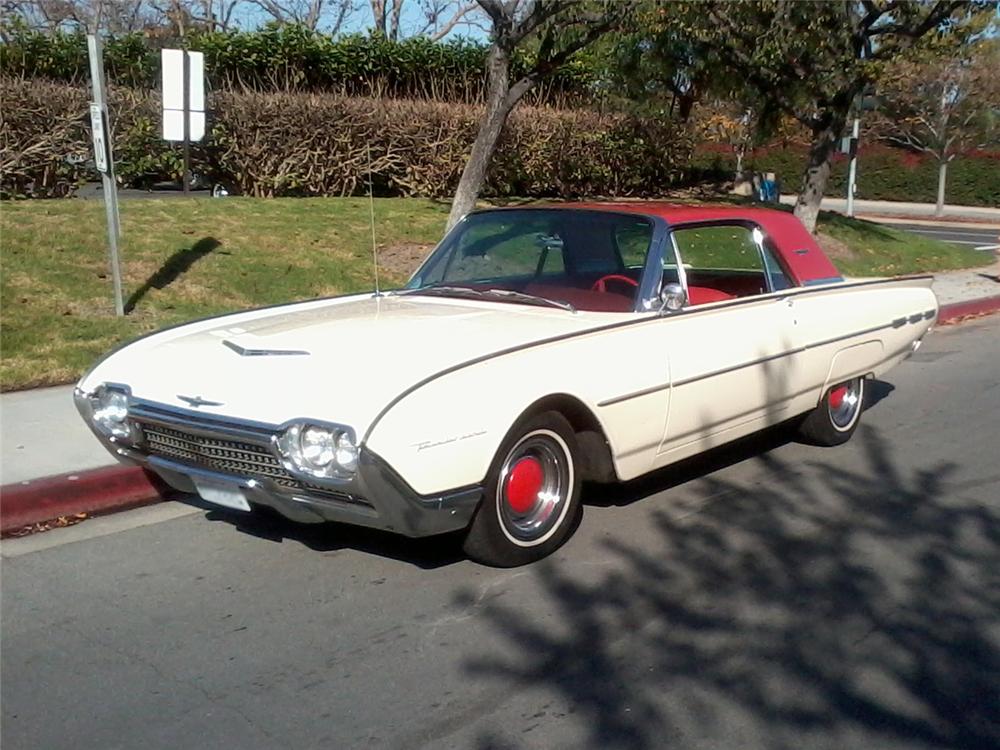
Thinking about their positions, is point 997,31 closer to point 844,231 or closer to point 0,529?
point 844,231

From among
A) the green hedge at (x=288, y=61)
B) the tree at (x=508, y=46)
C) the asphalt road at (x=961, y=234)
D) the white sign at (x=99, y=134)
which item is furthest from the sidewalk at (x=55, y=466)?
the asphalt road at (x=961, y=234)

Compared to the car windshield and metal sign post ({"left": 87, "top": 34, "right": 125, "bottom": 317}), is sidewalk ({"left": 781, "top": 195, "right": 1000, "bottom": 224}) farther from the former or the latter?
the car windshield

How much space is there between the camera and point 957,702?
386 cm

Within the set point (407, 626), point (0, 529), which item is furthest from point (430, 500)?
point (0, 529)

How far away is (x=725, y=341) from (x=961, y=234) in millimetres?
26811

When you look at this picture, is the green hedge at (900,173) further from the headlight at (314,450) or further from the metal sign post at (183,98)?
the headlight at (314,450)

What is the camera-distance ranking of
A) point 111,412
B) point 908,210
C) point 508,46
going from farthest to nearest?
point 908,210 → point 508,46 → point 111,412

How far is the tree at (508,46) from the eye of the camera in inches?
532

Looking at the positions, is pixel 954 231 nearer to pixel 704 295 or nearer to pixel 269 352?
pixel 704 295

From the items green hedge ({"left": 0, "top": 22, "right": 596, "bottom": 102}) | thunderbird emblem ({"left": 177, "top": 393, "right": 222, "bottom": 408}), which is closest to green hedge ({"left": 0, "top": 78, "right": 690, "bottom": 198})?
green hedge ({"left": 0, "top": 22, "right": 596, "bottom": 102})

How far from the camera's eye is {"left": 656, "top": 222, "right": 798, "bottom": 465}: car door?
5.58 metres

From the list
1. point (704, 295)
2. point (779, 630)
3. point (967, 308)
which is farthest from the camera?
point (967, 308)

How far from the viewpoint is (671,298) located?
5637 mm

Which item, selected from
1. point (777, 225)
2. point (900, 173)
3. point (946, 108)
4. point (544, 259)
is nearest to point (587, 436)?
point (544, 259)
